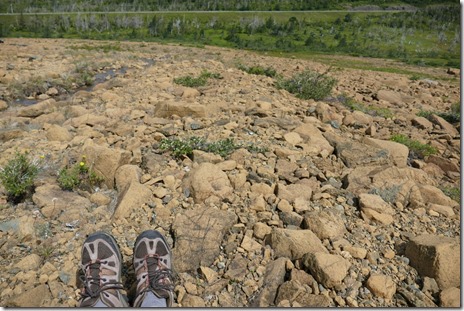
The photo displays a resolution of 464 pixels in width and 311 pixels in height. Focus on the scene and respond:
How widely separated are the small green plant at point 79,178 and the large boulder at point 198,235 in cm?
170

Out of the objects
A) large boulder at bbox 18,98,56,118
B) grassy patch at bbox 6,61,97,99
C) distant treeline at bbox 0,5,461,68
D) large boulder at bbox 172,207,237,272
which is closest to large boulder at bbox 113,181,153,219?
large boulder at bbox 172,207,237,272

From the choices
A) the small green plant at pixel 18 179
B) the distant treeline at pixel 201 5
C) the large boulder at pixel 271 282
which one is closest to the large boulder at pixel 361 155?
the large boulder at pixel 271 282

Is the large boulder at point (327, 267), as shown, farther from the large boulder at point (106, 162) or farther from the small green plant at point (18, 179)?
the small green plant at point (18, 179)

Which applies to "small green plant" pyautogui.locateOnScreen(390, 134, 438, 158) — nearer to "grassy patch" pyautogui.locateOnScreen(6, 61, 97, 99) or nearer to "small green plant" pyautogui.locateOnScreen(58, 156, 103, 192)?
"small green plant" pyautogui.locateOnScreen(58, 156, 103, 192)

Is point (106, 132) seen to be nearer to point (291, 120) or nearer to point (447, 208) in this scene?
point (291, 120)

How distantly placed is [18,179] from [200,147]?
2724 millimetres

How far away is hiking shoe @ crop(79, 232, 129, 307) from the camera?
3201mm

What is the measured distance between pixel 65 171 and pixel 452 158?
7362 mm

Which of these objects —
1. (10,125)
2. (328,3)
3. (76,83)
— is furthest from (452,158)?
(328,3)

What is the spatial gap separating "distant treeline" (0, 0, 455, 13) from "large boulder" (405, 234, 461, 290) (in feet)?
360

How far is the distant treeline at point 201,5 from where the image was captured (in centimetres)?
9688

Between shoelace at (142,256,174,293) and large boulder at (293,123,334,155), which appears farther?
large boulder at (293,123,334,155)

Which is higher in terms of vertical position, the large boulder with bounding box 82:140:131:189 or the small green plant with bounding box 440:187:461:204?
the large boulder with bounding box 82:140:131:189

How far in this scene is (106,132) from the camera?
6699mm
